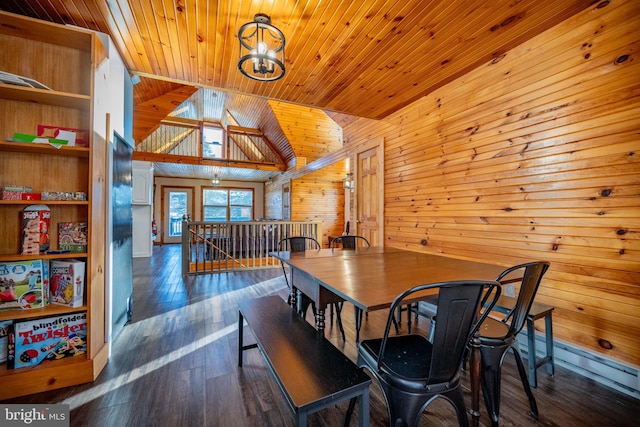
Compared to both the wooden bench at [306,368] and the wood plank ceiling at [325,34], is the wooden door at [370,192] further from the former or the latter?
the wooden bench at [306,368]

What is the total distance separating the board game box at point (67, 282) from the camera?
1712 mm

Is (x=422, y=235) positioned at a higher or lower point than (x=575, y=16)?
lower

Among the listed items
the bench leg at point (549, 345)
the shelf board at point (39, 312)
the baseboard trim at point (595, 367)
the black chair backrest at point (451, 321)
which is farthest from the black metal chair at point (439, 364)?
the shelf board at point (39, 312)

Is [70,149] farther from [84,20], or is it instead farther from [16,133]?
[84,20]

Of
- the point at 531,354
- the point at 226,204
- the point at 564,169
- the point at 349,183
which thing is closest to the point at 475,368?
the point at 531,354

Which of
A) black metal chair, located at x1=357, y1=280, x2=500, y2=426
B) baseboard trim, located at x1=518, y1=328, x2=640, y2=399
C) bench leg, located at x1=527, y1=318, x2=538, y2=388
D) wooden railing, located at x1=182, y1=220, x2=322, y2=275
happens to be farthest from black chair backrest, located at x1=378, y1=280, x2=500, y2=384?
wooden railing, located at x1=182, y1=220, x2=322, y2=275

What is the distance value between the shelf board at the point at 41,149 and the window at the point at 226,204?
29.2ft

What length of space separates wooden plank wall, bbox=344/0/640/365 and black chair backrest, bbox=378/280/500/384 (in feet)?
4.92

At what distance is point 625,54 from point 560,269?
1.53m

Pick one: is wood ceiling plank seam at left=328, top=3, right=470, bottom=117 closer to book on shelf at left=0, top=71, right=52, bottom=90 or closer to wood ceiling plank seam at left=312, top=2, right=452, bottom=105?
wood ceiling plank seam at left=312, top=2, right=452, bottom=105

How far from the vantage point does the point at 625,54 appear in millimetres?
1688

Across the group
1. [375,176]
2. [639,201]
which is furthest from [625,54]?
[375,176]

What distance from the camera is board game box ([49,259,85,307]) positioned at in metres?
1.71

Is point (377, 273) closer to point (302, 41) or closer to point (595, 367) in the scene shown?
point (595, 367)
